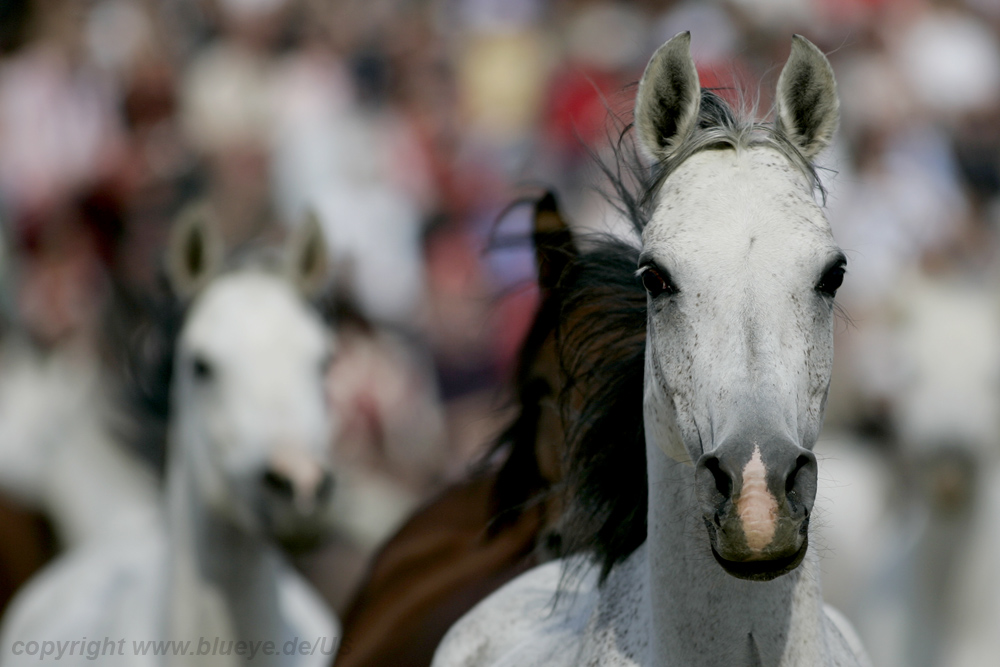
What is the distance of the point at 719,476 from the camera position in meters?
2.29

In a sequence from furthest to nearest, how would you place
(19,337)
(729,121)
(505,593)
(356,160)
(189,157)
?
1. (356,160)
2. (189,157)
3. (19,337)
4. (505,593)
5. (729,121)

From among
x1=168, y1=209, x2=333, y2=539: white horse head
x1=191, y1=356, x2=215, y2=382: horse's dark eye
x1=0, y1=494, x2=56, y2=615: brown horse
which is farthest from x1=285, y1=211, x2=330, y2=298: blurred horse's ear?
x1=0, y1=494, x2=56, y2=615: brown horse

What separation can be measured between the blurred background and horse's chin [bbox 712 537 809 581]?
94.6 inches

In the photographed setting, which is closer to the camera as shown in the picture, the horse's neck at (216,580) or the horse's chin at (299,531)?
the horse's chin at (299,531)

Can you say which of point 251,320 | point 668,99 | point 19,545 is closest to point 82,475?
point 19,545

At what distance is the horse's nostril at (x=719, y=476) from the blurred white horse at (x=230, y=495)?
2102 millimetres

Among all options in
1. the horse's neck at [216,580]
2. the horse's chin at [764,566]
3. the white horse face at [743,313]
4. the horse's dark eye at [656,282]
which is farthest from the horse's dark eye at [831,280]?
the horse's neck at [216,580]

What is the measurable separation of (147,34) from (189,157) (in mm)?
1970

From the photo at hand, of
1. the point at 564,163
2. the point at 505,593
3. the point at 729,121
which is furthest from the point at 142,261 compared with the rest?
the point at 729,121

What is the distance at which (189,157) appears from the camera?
953 cm

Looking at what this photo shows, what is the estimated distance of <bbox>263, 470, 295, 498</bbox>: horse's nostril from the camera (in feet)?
13.8

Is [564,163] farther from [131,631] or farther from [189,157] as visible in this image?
[131,631]

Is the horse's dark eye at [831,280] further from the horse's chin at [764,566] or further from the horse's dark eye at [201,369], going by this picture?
the horse's dark eye at [201,369]

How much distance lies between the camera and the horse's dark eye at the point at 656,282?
8.27 feet
